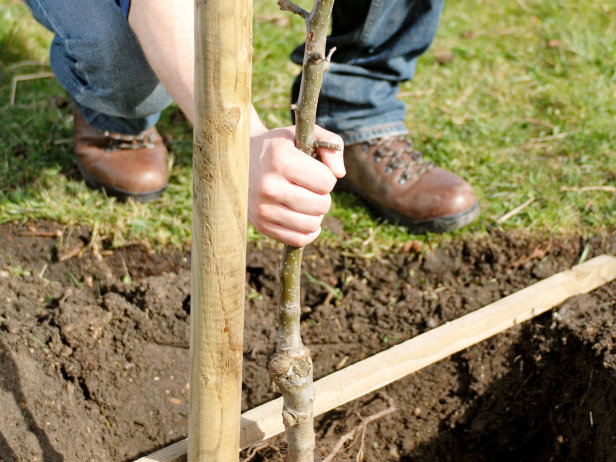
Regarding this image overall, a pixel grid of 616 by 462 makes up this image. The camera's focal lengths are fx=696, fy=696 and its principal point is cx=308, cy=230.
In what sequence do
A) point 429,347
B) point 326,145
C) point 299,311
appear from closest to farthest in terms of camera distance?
point 326,145 < point 299,311 < point 429,347

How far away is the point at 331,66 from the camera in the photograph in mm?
2680

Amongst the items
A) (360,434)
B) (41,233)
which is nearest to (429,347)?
(360,434)

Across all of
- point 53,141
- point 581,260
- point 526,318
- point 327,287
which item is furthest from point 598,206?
point 53,141

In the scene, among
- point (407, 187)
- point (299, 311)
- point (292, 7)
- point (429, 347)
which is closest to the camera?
point (292, 7)

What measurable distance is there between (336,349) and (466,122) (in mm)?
1453

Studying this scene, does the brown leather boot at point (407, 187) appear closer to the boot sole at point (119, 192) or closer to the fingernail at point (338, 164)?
the boot sole at point (119, 192)

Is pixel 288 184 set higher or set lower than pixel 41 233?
higher

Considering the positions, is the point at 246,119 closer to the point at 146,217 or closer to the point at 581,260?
the point at 146,217

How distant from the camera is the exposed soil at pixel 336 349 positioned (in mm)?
1888

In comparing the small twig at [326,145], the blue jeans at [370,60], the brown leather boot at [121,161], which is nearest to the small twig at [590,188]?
the blue jeans at [370,60]

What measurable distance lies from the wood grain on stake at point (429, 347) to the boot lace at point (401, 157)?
69 centimetres

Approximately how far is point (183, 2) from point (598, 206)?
178 centimetres

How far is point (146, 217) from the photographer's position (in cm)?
251

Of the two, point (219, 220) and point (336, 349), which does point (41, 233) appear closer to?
point (336, 349)
